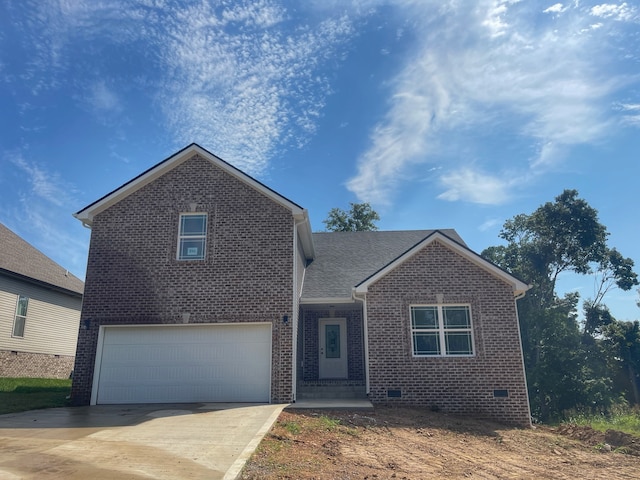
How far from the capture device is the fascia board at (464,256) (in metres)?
13.2

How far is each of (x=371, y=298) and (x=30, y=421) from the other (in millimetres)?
8410

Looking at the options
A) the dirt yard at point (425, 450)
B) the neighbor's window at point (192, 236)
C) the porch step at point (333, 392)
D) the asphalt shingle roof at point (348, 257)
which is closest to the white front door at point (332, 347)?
the porch step at point (333, 392)

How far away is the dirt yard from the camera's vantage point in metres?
6.96

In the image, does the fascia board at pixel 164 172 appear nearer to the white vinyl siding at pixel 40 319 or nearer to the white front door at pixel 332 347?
the white front door at pixel 332 347

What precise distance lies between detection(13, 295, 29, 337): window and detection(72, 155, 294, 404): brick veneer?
6871 millimetres

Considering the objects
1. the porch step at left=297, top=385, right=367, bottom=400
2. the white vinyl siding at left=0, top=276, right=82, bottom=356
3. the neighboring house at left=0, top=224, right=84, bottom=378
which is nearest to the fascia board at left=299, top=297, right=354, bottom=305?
the porch step at left=297, top=385, right=367, bottom=400

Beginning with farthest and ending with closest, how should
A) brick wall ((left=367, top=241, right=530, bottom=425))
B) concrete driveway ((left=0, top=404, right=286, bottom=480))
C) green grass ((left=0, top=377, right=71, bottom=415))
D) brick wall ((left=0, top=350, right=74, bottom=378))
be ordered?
brick wall ((left=0, top=350, right=74, bottom=378)), brick wall ((left=367, top=241, right=530, bottom=425)), green grass ((left=0, top=377, right=71, bottom=415)), concrete driveway ((left=0, top=404, right=286, bottom=480))

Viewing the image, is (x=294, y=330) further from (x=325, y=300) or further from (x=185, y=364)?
(x=185, y=364)

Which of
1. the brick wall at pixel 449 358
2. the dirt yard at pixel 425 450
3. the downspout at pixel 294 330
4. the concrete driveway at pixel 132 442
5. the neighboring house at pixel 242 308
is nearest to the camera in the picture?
the concrete driveway at pixel 132 442

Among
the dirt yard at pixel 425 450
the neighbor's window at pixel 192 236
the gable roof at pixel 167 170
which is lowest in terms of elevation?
the dirt yard at pixel 425 450

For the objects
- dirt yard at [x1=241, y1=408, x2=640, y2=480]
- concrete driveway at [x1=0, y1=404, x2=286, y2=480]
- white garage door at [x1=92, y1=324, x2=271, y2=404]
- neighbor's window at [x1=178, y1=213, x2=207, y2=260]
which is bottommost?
dirt yard at [x1=241, y1=408, x2=640, y2=480]

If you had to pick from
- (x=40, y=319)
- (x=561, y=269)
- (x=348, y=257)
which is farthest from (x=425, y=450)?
(x=561, y=269)

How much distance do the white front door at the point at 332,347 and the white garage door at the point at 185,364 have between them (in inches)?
139

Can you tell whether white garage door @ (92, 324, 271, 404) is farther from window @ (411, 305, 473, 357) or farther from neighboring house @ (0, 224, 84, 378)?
neighboring house @ (0, 224, 84, 378)
